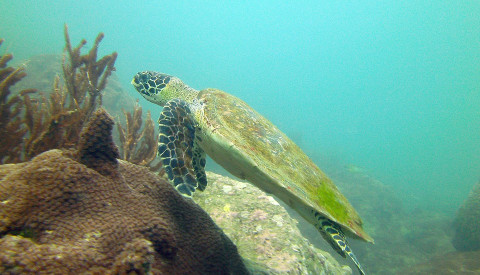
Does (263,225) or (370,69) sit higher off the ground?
(370,69)

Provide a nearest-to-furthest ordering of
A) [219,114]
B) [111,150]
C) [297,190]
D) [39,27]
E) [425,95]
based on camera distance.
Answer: [111,150], [297,190], [219,114], [39,27], [425,95]

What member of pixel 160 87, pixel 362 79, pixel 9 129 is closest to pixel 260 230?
pixel 160 87

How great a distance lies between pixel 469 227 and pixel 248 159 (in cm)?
1342

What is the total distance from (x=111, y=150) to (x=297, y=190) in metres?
2.16

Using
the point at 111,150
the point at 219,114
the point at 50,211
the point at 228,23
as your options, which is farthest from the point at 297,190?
the point at 228,23

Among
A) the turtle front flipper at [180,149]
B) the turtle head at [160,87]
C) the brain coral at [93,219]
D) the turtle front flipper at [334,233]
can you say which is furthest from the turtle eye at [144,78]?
the turtle front flipper at [334,233]

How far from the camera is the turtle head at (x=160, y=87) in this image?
→ 4.61m

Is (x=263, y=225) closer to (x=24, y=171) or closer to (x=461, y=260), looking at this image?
(x=24, y=171)

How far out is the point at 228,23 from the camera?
18875cm

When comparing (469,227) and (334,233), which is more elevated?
(469,227)

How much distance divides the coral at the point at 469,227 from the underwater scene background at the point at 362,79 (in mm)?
107

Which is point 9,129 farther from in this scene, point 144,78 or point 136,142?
point 144,78

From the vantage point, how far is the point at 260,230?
3678 millimetres

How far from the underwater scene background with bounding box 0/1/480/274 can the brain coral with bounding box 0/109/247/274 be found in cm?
1010
